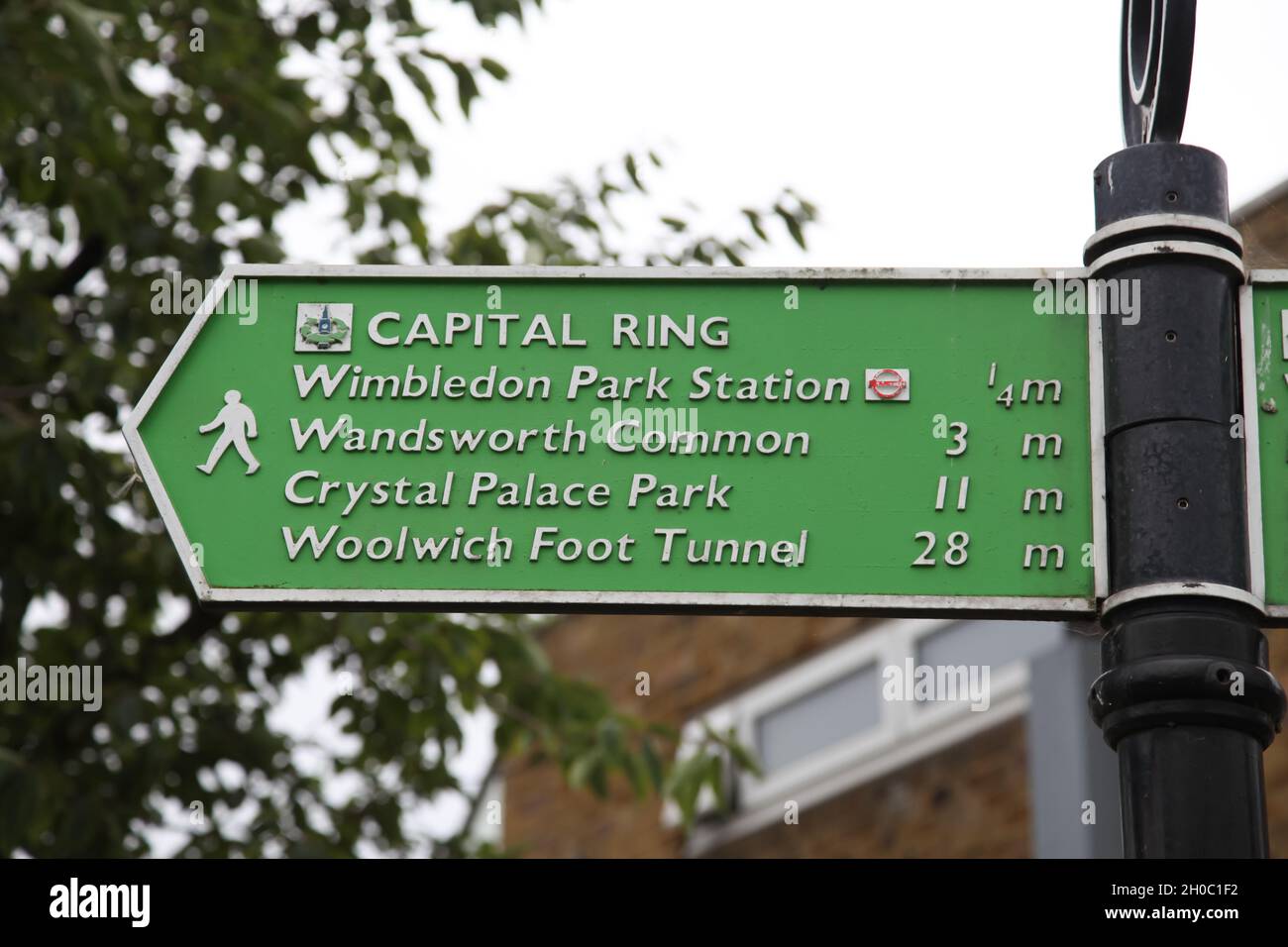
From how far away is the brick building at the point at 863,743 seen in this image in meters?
9.03

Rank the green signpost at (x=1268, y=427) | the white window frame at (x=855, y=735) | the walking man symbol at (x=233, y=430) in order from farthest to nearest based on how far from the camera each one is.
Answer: the white window frame at (x=855, y=735) < the walking man symbol at (x=233, y=430) < the green signpost at (x=1268, y=427)

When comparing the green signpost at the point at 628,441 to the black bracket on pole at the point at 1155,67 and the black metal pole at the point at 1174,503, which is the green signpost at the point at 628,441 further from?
the black bracket on pole at the point at 1155,67

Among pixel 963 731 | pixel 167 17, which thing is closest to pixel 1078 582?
pixel 167 17

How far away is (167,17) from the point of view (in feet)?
22.6

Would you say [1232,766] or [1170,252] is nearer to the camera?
[1232,766]

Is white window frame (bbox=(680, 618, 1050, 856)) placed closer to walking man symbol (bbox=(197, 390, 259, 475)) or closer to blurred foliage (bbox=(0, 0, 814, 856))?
blurred foliage (bbox=(0, 0, 814, 856))

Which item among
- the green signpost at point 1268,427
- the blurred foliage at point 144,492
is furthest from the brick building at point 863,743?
the green signpost at point 1268,427

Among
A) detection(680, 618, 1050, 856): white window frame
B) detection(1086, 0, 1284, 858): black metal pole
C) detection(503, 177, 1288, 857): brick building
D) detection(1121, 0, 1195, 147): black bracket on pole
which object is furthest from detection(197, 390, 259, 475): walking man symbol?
detection(680, 618, 1050, 856): white window frame

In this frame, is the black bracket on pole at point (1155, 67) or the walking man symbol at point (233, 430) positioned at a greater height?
the black bracket on pole at point (1155, 67)

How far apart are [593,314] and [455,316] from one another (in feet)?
0.67

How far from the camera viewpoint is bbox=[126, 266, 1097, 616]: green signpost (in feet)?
8.35

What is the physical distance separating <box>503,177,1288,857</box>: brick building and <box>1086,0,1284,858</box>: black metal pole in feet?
20.2
